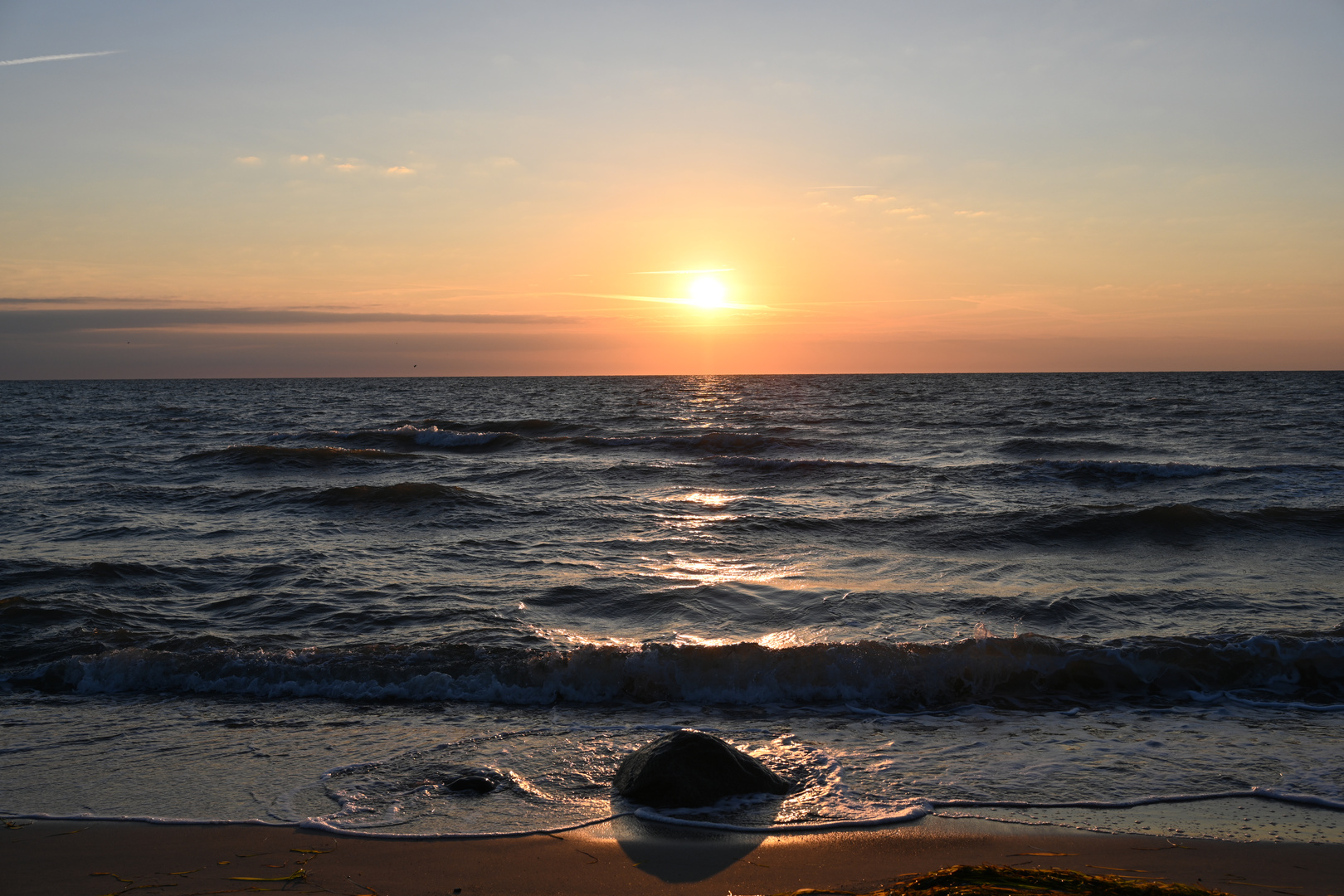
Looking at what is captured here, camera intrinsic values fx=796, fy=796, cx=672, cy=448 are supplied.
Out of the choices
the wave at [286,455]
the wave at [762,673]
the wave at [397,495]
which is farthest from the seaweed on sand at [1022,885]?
the wave at [286,455]

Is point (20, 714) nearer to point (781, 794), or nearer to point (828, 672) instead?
point (781, 794)

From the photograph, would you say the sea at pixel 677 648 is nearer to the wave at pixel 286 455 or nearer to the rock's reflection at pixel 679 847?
the rock's reflection at pixel 679 847

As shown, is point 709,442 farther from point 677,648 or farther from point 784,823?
point 784,823

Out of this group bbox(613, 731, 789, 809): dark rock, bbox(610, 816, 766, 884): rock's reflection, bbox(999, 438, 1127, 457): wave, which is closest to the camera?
bbox(610, 816, 766, 884): rock's reflection

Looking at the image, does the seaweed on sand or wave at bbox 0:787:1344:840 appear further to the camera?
wave at bbox 0:787:1344:840

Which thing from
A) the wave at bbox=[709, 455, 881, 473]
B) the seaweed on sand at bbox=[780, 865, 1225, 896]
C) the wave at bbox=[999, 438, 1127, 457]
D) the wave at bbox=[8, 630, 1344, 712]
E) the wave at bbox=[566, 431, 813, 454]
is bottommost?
the wave at bbox=[8, 630, 1344, 712]

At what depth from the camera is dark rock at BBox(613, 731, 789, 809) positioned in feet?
13.4

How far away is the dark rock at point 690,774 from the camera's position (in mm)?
4082

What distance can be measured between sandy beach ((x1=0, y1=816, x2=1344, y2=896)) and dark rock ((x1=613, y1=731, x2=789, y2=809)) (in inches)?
9.0

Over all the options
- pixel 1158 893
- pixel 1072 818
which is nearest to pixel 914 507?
pixel 1072 818

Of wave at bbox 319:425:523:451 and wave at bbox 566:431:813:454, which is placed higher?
wave at bbox 566:431:813:454

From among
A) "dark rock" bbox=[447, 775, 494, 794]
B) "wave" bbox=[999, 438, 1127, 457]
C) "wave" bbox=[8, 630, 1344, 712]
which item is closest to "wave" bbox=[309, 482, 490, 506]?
"wave" bbox=[8, 630, 1344, 712]

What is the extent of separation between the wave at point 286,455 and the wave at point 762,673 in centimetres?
1502

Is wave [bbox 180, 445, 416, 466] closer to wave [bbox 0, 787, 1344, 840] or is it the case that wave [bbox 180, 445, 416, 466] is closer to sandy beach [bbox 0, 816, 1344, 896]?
wave [bbox 0, 787, 1344, 840]
